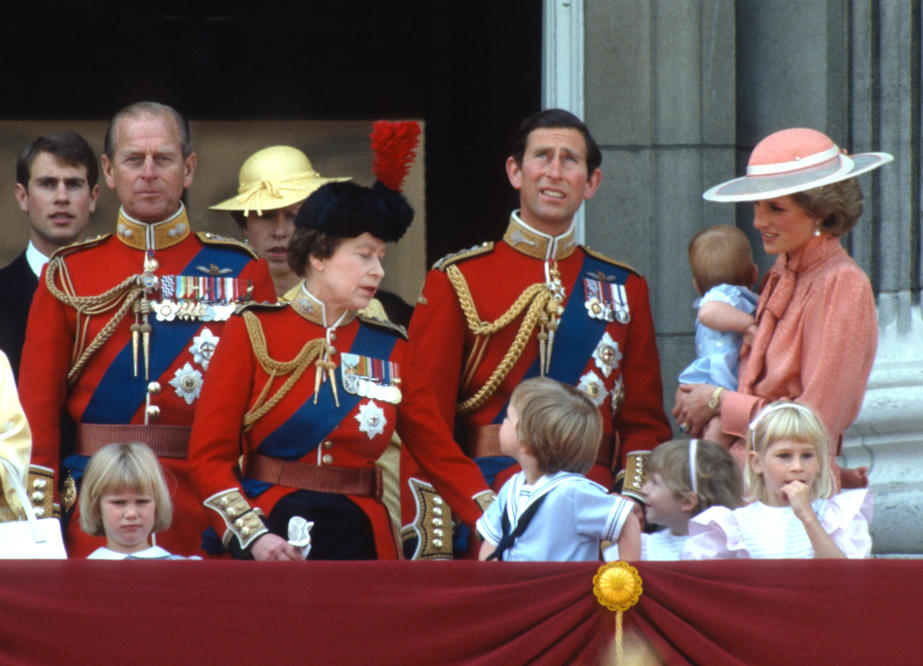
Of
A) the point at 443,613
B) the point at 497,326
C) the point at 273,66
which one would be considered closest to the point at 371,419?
the point at 497,326

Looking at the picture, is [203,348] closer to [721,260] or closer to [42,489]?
[42,489]

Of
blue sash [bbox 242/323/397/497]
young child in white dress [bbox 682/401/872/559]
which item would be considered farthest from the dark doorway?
young child in white dress [bbox 682/401/872/559]

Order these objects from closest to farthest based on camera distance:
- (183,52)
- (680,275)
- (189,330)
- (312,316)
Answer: (312,316) < (189,330) < (680,275) < (183,52)

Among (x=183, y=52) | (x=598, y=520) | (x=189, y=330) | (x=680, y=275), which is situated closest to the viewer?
(x=598, y=520)

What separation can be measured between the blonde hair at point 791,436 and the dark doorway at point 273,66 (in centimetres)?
270

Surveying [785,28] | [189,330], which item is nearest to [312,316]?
[189,330]

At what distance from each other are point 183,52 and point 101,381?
258cm

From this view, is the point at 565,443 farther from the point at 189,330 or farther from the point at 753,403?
the point at 189,330

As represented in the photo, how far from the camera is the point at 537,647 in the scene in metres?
3.93

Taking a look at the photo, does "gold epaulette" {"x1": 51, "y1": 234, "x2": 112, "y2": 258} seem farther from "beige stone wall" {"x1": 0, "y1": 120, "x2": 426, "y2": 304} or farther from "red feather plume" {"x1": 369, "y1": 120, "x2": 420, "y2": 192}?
"beige stone wall" {"x1": 0, "y1": 120, "x2": 426, "y2": 304}

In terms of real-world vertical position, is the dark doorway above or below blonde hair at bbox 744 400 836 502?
above

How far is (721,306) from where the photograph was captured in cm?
509

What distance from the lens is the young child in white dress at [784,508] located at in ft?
14.6

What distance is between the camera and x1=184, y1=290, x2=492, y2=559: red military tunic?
181 inches
